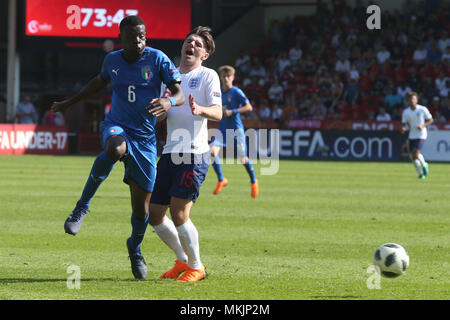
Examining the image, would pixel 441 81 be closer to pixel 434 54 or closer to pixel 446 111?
pixel 446 111

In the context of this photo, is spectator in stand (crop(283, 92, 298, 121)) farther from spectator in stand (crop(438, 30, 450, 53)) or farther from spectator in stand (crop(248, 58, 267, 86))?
spectator in stand (crop(438, 30, 450, 53))

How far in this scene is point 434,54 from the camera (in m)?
36.1

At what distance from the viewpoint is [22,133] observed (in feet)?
104

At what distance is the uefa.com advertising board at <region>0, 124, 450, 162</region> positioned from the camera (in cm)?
3097

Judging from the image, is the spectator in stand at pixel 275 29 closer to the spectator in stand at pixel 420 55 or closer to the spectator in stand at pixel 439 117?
the spectator in stand at pixel 420 55

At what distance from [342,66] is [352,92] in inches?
78.9

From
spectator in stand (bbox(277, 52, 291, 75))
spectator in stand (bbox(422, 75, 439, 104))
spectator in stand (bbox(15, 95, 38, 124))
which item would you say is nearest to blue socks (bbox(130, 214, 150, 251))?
spectator in stand (bbox(15, 95, 38, 124))

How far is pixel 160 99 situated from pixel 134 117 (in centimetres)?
61

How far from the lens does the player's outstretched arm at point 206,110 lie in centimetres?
689

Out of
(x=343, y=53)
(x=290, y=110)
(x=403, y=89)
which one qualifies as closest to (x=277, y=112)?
(x=290, y=110)

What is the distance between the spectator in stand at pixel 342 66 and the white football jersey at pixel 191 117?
29.7m

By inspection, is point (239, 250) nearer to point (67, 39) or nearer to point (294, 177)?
point (294, 177)

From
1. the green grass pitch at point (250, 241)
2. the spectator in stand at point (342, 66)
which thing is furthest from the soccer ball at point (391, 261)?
the spectator in stand at point (342, 66)
